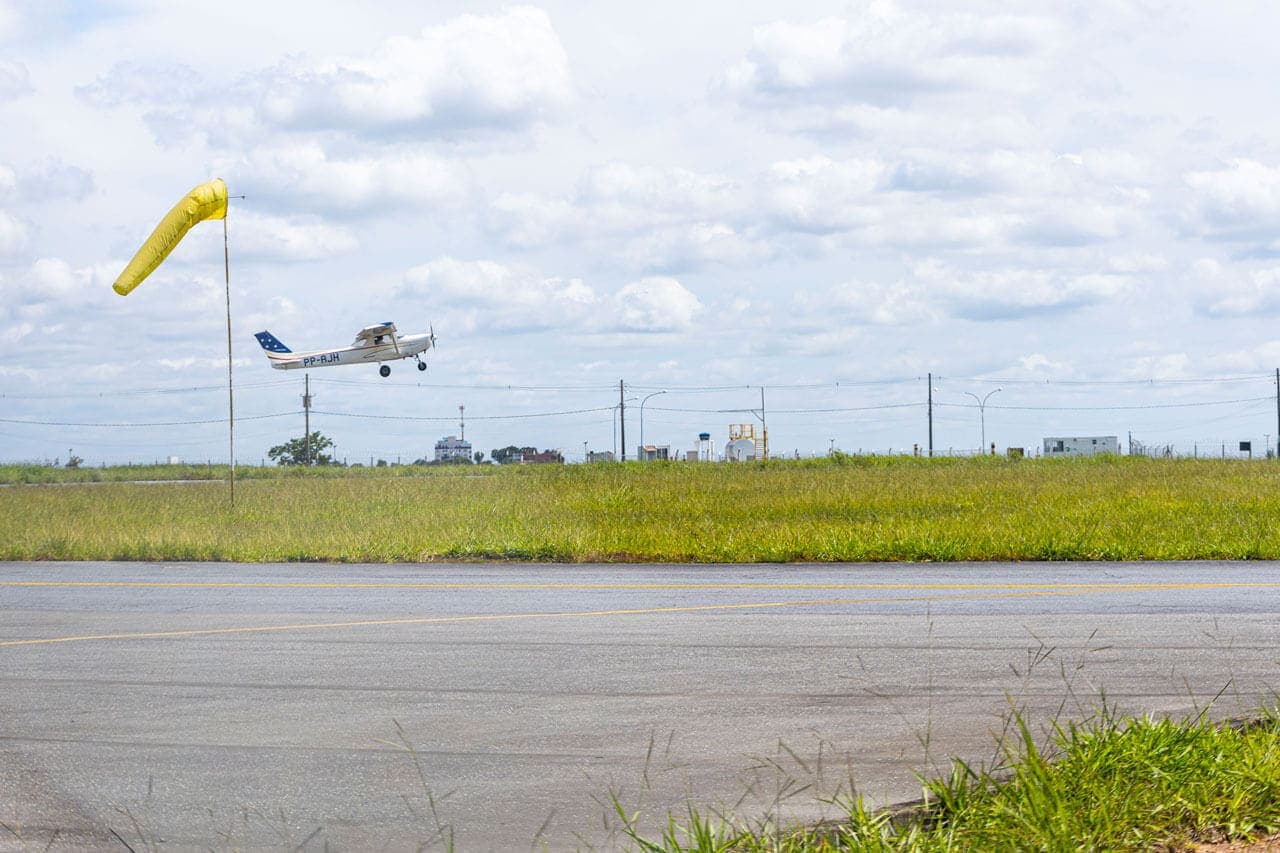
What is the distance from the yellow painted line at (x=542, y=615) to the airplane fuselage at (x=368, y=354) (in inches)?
2010

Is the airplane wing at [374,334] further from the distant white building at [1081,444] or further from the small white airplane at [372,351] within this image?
the distant white building at [1081,444]

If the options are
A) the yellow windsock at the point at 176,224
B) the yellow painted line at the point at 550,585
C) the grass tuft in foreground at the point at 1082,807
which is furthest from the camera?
the yellow windsock at the point at 176,224

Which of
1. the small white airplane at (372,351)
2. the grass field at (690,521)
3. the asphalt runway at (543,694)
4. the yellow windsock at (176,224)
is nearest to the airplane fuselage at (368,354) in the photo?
the small white airplane at (372,351)

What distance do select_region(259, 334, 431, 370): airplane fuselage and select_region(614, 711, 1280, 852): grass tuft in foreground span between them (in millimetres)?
57694

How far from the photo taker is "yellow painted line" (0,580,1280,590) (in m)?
13.5

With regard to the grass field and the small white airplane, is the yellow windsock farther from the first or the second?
the small white airplane

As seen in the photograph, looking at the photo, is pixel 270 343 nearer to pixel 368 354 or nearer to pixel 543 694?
pixel 368 354

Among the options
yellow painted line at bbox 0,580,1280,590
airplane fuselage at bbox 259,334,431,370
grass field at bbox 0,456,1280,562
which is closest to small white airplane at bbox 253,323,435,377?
airplane fuselage at bbox 259,334,431,370

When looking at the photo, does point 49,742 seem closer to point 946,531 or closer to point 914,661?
point 914,661

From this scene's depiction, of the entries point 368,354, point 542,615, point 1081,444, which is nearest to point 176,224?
point 542,615

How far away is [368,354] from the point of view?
6381 centimetres

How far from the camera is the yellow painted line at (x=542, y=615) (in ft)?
35.3

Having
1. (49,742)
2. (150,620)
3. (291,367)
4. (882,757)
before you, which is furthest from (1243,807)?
(291,367)

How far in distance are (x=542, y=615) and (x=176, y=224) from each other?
57.3ft
